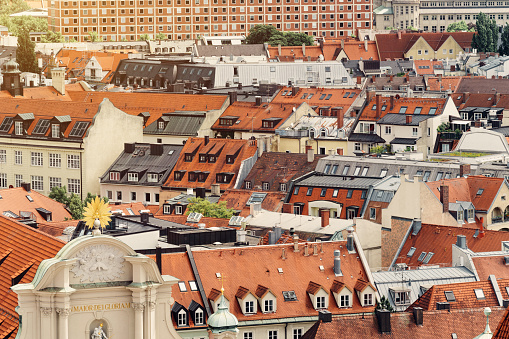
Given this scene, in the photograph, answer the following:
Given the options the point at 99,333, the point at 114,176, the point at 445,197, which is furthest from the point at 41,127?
the point at 99,333

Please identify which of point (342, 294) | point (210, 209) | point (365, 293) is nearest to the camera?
point (342, 294)

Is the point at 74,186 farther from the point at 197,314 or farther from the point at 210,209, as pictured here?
the point at 197,314

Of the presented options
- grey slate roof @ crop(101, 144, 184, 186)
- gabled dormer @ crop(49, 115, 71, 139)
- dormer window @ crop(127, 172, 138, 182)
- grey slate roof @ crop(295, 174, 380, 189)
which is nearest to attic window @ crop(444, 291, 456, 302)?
grey slate roof @ crop(295, 174, 380, 189)

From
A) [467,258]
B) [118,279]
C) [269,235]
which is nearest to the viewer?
[118,279]

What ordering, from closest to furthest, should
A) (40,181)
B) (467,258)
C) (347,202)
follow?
(467,258) < (347,202) < (40,181)

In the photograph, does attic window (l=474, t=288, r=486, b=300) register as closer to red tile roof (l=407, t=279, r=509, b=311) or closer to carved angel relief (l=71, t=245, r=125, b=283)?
red tile roof (l=407, t=279, r=509, b=311)

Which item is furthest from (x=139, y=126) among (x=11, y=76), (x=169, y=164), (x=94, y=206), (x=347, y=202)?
(x=94, y=206)

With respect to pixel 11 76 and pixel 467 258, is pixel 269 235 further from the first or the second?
pixel 11 76
